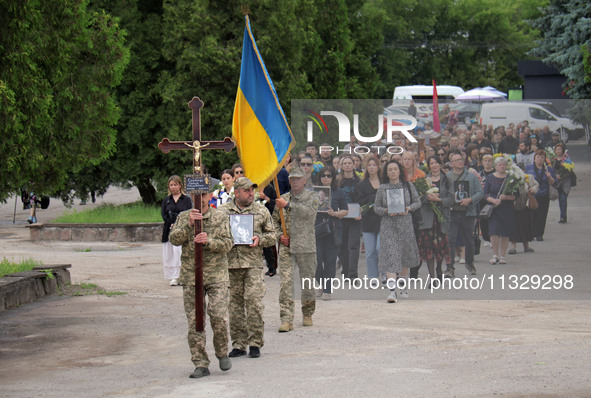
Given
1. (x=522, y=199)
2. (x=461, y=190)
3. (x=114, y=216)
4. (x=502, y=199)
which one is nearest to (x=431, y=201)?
(x=461, y=190)

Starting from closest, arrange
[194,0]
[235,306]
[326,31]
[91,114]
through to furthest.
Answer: [235,306]
[91,114]
[194,0]
[326,31]

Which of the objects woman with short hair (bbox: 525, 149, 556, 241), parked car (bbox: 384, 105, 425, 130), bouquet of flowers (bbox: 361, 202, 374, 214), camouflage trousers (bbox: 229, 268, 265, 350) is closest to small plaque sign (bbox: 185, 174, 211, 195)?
camouflage trousers (bbox: 229, 268, 265, 350)

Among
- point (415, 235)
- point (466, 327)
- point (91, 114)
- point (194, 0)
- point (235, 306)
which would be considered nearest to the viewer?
point (235, 306)

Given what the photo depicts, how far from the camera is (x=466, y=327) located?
11.2 m

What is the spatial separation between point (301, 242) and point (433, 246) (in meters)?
2.70

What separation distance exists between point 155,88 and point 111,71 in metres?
12.3

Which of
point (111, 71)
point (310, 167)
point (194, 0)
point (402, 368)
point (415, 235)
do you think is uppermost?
point (194, 0)

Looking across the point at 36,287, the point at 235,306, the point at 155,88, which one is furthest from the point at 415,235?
the point at 155,88

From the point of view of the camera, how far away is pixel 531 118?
43.8 ft

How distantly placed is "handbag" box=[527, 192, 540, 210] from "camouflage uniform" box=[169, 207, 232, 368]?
585 cm

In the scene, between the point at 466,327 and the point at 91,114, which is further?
the point at 91,114

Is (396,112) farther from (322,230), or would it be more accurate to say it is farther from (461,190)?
(322,230)

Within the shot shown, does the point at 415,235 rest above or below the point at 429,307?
above

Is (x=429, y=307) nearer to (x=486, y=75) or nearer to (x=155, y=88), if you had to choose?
(x=155, y=88)
